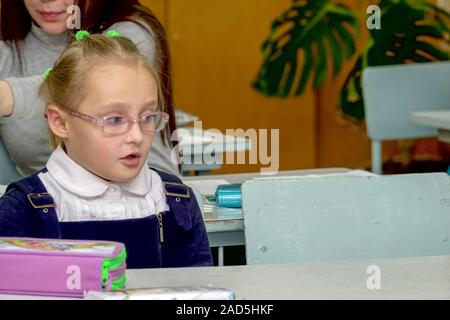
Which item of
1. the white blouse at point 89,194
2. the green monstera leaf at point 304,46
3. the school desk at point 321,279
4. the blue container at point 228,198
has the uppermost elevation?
the green monstera leaf at point 304,46

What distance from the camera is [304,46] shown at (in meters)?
5.06

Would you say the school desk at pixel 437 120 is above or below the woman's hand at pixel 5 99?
below

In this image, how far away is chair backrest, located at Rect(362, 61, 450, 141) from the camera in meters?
3.91

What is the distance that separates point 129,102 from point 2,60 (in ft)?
2.46

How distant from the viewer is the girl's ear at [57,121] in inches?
68.9

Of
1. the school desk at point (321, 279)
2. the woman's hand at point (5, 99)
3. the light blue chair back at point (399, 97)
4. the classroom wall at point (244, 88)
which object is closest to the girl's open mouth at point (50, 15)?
the woman's hand at point (5, 99)

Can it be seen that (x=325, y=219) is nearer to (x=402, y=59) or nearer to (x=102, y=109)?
(x=102, y=109)

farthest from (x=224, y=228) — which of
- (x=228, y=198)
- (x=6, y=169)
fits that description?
(x=6, y=169)

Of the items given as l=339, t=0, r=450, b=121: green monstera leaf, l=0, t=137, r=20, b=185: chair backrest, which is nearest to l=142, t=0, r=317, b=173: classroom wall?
l=339, t=0, r=450, b=121: green monstera leaf

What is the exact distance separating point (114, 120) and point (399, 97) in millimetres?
2500

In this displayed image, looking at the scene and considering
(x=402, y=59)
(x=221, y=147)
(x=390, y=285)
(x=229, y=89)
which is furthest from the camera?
(x=229, y=89)

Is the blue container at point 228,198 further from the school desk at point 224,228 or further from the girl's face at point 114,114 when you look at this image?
the girl's face at point 114,114
